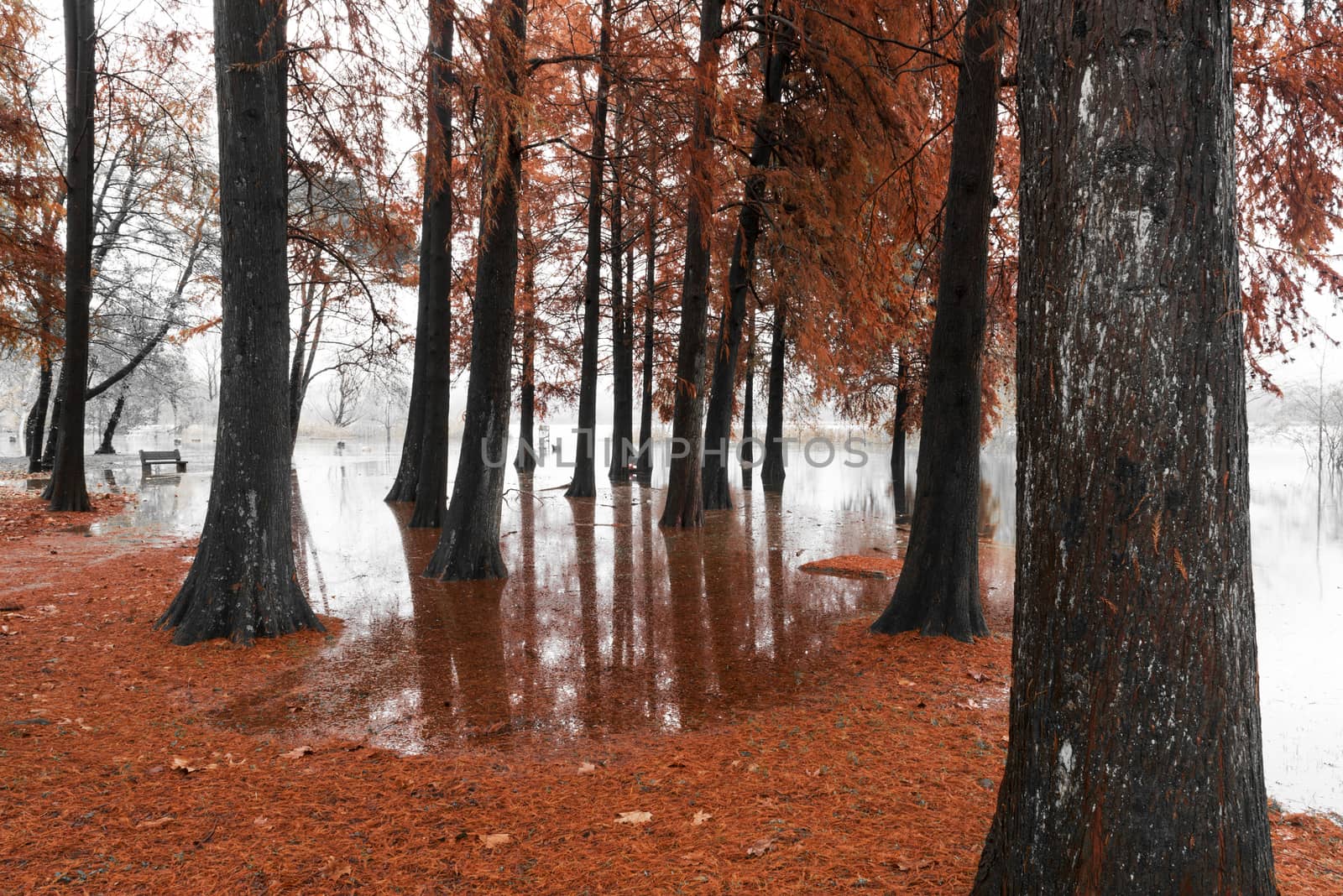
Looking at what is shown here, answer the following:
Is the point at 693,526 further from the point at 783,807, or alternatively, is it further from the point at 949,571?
the point at 783,807

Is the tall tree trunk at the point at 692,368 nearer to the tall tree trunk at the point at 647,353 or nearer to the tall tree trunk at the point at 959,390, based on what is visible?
the tall tree trunk at the point at 959,390

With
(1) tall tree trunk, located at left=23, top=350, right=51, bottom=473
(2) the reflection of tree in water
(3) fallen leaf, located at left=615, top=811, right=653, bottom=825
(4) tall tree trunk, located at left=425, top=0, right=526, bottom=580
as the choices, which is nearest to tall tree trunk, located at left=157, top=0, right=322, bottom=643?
(2) the reflection of tree in water

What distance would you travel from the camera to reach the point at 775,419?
68.1 ft

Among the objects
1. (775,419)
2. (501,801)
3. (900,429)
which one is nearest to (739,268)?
(775,419)

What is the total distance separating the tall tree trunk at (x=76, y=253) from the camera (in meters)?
12.2

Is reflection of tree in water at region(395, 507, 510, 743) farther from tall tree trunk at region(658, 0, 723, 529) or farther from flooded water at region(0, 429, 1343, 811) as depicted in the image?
tall tree trunk at region(658, 0, 723, 529)

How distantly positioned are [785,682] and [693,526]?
23.4 ft

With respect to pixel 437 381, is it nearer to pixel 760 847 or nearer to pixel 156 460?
pixel 760 847

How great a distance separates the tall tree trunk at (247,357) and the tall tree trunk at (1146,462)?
17.7 ft

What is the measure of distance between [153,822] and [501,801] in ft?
4.31

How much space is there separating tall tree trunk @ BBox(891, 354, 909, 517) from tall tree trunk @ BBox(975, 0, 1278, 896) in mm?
14837

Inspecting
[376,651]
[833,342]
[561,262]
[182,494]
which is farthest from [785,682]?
[561,262]

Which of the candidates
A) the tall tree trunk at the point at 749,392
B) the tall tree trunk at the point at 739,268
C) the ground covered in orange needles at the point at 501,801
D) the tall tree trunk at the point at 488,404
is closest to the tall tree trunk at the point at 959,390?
the ground covered in orange needles at the point at 501,801

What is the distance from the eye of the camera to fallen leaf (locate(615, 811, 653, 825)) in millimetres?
3115
